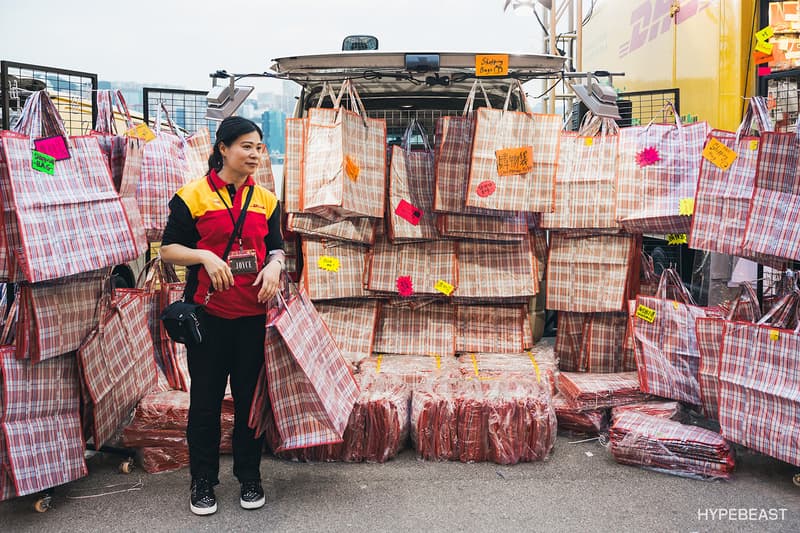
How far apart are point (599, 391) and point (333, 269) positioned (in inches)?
77.4

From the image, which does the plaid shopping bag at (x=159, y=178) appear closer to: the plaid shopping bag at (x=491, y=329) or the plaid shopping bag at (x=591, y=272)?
the plaid shopping bag at (x=491, y=329)

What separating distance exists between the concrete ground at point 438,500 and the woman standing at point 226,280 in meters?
0.24

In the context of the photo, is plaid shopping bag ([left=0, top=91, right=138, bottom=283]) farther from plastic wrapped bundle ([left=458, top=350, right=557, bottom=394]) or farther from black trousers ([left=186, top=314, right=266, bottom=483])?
plastic wrapped bundle ([left=458, top=350, right=557, bottom=394])

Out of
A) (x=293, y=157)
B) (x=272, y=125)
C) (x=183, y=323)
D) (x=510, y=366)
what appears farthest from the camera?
(x=272, y=125)

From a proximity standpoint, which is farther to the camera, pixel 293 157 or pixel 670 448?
pixel 293 157

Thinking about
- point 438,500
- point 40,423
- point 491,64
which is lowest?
point 438,500

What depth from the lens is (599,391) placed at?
4203mm

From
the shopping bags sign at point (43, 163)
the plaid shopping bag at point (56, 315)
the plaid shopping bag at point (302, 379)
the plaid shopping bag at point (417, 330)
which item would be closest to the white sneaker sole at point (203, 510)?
the plaid shopping bag at point (302, 379)

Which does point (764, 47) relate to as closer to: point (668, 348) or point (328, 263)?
point (668, 348)

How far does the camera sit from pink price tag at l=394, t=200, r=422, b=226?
492cm

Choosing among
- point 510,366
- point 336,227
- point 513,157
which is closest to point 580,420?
point 510,366

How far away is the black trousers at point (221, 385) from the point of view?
3.18m

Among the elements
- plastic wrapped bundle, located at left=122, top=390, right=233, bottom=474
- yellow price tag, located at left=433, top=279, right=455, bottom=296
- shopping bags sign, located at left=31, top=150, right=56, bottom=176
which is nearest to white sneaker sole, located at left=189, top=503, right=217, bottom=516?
plastic wrapped bundle, located at left=122, top=390, right=233, bottom=474

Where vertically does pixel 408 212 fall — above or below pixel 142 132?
below
